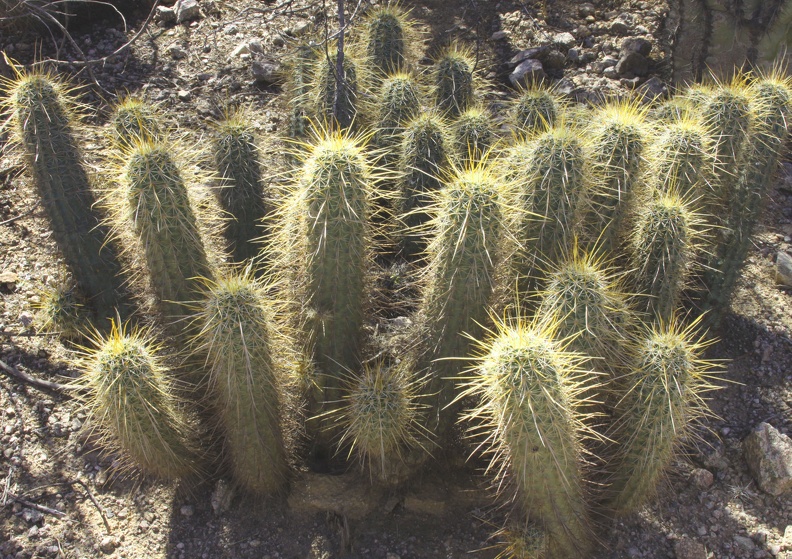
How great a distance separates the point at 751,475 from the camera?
3.52 meters

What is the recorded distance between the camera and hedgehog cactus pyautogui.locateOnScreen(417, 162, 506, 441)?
2.67 m

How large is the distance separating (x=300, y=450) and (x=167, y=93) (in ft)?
11.0

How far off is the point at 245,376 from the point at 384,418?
56cm

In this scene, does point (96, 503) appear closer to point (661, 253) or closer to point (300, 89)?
point (300, 89)

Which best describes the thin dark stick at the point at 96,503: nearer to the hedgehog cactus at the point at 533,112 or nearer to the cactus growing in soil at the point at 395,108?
the cactus growing in soil at the point at 395,108

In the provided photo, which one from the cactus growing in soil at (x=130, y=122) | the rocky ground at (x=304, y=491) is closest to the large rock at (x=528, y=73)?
the rocky ground at (x=304, y=491)

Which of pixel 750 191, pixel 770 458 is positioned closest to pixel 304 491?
pixel 770 458

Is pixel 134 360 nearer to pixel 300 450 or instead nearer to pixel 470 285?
pixel 300 450

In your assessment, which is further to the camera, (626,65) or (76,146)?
(626,65)

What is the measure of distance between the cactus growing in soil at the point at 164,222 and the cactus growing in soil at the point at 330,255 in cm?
38

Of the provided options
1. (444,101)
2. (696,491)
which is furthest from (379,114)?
(696,491)

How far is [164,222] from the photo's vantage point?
296cm

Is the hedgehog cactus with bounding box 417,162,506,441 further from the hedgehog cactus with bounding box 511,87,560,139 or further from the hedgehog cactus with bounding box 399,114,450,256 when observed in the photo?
the hedgehog cactus with bounding box 511,87,560,139

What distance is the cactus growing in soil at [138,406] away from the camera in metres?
2.77
